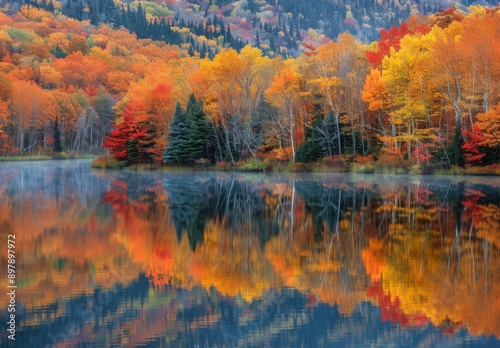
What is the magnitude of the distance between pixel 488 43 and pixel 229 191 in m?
19.3

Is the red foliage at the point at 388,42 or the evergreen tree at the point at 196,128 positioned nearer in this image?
the evergreen tree at the point at 196,128

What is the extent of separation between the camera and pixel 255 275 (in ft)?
40.8

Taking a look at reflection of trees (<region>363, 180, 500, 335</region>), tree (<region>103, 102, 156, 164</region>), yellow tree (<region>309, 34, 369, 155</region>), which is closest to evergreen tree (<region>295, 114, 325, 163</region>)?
yellow tree (<region>309, 34, 369, 155</region>)

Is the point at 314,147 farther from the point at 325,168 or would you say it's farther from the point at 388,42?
the point at 388,42

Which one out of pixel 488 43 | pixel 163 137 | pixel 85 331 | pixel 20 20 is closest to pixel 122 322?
pixel 85 331

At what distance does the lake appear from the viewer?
9.15 metres

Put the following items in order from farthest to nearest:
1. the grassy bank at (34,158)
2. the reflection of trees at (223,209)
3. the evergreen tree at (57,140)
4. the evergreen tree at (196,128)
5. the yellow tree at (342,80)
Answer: the evergreen tree at (57,140) → the grassy bank at (34,158) → the evergreen tree at (196,128) → the yellow tree at (342,80) → the reflection of trees at (223,209)

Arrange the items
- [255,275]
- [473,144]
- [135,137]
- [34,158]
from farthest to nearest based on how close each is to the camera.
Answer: [34,158] → [135,137] → [473,144] → [255,275]

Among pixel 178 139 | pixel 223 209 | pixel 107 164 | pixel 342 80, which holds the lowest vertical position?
pixel 223 209

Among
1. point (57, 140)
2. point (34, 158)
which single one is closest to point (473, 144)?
point (34, 158)

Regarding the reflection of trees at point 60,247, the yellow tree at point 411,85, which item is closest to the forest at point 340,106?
the yellow tree at point 411,85

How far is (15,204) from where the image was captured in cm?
2480

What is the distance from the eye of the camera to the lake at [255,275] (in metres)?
9.15

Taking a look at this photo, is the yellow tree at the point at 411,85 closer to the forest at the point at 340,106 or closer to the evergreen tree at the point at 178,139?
the forest at the point at 340,106
